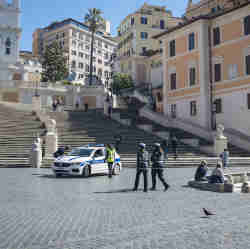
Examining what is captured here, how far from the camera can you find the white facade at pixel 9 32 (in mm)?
58719

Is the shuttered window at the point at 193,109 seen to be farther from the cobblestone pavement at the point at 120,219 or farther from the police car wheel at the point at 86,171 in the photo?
the cobblestone pavement at the point at 120,219

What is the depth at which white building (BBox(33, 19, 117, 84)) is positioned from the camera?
109750 millimetres

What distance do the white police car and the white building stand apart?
286 feet

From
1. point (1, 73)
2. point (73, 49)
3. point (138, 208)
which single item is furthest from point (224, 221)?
point (73, 49)

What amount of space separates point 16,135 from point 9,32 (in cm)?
3506

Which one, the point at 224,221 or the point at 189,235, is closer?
the point at 189,235

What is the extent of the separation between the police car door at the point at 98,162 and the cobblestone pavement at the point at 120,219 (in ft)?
18.0

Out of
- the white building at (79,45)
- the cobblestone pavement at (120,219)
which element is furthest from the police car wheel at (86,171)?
the white building at (79,45)

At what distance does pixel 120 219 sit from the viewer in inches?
315

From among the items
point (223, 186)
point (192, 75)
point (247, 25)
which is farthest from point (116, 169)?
point (192, 75)

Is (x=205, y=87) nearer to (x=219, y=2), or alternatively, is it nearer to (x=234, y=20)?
(x=234, y=20)

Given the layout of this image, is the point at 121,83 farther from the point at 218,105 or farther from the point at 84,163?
the point at 84,163

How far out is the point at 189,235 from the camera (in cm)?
662

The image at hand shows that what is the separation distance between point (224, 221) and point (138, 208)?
235cm
